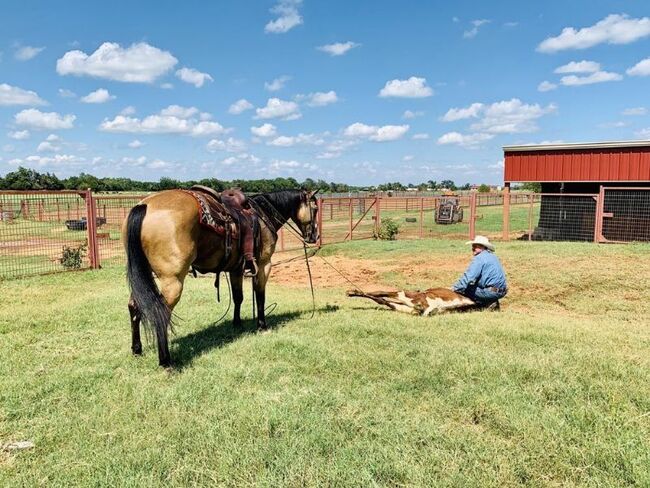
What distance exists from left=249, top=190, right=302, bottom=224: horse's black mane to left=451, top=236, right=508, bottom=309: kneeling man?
267 cm

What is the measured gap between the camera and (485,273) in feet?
21.5

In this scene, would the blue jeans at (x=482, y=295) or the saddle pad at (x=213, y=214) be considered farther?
the blue jeans at (x=482, y=295)

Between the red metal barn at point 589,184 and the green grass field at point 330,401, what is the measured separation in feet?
34.0

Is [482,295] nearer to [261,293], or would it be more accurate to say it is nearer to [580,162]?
[261,293]

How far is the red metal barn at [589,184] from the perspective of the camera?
15.1m

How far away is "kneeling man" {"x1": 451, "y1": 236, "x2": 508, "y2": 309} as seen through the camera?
6.55 metres

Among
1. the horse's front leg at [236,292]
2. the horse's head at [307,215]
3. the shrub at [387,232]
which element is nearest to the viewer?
the horse's front leg at [236,292]

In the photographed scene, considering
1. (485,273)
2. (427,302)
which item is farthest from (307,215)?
(485,273)

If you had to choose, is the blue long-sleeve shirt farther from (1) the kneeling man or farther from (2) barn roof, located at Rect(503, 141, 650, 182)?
(2) barn roof, located at Rect(503, 141, 650, 182)

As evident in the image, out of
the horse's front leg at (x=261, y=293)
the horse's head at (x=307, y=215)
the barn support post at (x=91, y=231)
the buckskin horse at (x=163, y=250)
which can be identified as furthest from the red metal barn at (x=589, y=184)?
the barn support post at (x=91, y=231)

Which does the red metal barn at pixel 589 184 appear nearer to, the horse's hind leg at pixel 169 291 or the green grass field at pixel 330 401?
the green grass field at pixel 330 401

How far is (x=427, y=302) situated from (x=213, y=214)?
3.25m

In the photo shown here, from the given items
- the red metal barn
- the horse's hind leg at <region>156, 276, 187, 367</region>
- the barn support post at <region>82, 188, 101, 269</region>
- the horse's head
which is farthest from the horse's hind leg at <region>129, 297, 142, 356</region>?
the red metal barn

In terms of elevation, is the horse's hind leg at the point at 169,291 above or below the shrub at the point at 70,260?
above
